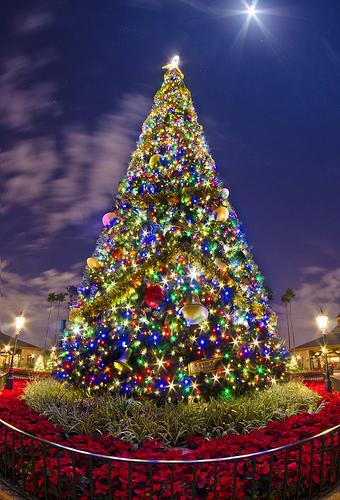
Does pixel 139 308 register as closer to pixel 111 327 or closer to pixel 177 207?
pixel 111 327

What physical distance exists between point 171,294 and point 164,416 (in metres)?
3.13

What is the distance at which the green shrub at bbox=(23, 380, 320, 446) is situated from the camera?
19.6ft

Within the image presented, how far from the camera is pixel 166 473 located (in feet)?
13.4

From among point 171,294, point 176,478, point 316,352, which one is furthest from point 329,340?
point 176,478

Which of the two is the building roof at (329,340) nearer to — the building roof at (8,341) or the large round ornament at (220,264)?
the large round ornament at (220,264)

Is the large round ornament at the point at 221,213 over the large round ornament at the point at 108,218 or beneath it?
beneath

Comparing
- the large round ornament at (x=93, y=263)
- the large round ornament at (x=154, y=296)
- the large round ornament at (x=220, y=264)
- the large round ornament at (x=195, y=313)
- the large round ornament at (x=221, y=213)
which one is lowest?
the large round ornament at (x=195, y=313)

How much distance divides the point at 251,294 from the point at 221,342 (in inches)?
90.8

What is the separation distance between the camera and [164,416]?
20.8ft

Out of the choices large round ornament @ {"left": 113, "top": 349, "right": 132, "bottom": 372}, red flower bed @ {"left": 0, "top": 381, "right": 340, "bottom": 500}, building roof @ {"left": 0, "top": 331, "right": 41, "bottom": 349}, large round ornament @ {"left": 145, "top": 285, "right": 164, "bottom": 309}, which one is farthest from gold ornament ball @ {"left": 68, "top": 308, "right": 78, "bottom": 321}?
building roof @ {"left": 0, "top": 331, "right": 41, "bottom": 349}

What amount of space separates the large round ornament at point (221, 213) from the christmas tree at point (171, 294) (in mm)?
41

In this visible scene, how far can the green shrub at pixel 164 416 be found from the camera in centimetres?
599

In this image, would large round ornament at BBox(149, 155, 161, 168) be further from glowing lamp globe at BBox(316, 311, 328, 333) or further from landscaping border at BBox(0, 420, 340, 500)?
glowing lamp globe at BBox(316, 311, 328, 333)

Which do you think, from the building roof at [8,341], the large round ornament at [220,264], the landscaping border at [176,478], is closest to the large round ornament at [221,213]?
the large round ornament at [220,264]
